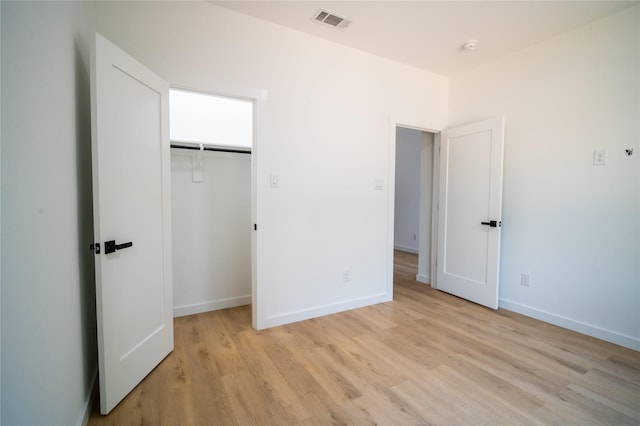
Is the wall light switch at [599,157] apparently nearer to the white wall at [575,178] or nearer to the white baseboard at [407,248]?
the white wall at [575,178]

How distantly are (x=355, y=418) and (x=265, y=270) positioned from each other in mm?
1415

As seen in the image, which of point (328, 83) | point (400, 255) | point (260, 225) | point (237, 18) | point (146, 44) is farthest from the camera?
point (400, 255)

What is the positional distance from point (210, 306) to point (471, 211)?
121 inches

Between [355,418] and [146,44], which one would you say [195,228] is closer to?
[146,44]

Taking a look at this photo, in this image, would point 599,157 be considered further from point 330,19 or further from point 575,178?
point 330,19

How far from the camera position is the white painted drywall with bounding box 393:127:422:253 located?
21.0ft

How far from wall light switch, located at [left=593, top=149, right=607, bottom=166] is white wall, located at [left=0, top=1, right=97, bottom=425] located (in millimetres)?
3743

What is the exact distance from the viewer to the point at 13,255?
0.93m

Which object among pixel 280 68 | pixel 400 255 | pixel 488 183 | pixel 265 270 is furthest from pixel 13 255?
pixel 400 255

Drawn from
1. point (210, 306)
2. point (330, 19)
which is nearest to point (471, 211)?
point (330, 19)

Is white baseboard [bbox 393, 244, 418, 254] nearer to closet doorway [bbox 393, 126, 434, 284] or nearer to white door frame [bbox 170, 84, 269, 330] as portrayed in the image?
closet doorway [bbox 393, 126, 434, 284]

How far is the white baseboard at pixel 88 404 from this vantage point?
147 cm

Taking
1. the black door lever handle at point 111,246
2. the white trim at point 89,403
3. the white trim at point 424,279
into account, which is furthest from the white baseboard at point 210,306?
the white trim at point 424,279

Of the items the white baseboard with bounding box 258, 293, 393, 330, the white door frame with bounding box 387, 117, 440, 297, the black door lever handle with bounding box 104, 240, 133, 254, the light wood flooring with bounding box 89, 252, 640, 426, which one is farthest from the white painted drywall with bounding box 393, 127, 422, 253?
the black door lever handle with bounding box 104, 240, 133, 254
